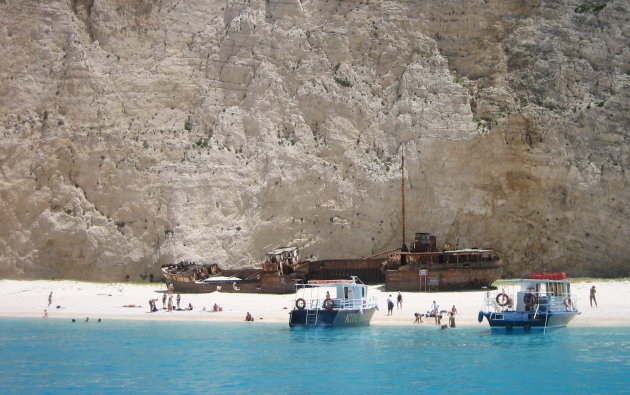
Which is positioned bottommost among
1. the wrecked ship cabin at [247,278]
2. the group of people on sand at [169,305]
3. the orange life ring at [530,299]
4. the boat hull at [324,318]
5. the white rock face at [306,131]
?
the boat hull at [324,318]

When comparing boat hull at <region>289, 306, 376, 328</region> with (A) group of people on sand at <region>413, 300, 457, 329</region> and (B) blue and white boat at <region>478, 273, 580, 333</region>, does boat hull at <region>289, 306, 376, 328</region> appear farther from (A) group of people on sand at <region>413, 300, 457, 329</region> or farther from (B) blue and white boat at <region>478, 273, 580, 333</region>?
(B) blue and white boat at <region>478, 273, 580, 333</region>

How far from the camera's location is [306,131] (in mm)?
41281

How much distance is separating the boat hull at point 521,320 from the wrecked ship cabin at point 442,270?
775cm

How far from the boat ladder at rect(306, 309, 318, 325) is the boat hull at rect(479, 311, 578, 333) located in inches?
221

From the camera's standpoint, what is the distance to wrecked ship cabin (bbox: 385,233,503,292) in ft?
113

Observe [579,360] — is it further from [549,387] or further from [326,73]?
[326,73]

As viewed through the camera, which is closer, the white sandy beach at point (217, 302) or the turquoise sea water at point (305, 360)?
the turquoise sea water at point (305, 360)

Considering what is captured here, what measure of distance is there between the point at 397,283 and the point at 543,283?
8.59 metres

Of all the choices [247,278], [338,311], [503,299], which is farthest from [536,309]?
[247,278]

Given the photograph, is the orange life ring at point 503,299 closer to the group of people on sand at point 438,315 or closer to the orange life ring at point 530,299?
the orange life ring at point 530,299

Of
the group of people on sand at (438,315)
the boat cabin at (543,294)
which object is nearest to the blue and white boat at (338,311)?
the group of people on sand at (438,315)

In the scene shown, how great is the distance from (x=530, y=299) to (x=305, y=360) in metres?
8.99

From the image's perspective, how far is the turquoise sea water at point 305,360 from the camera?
19469mm

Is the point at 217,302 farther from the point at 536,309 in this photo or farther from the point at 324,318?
the point at 536,309
